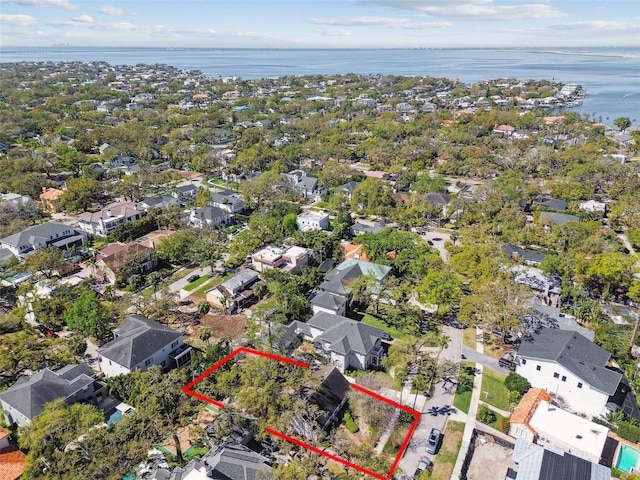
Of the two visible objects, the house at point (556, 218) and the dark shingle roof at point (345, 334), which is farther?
the house at point (556, 218)

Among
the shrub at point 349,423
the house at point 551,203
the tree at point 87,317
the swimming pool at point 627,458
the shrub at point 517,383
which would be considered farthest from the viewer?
the house at point 551,203

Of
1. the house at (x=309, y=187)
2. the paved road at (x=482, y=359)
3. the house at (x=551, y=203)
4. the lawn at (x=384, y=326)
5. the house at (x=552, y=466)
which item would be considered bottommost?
the lawn at (x=384, y=326)

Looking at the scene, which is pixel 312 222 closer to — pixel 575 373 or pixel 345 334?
pixel 345 334

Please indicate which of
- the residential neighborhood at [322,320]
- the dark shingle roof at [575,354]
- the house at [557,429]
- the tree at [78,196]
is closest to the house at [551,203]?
the residential neighborhood at [322,320]

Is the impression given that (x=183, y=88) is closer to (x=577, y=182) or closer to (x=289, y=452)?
(x=577, y=182)

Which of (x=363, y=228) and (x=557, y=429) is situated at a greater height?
(x=363, y=228)

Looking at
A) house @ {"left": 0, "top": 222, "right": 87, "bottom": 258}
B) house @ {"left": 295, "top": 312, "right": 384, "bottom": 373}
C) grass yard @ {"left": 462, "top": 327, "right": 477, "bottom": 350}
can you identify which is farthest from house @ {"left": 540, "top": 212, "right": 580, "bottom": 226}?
house @ {"left": 0, "top": 222, "right": 87, "bottom": 258}

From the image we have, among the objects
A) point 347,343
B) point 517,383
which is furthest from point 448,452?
point 347,343

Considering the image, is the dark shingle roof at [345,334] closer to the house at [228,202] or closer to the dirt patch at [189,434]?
the dirt patch at [189,434]
